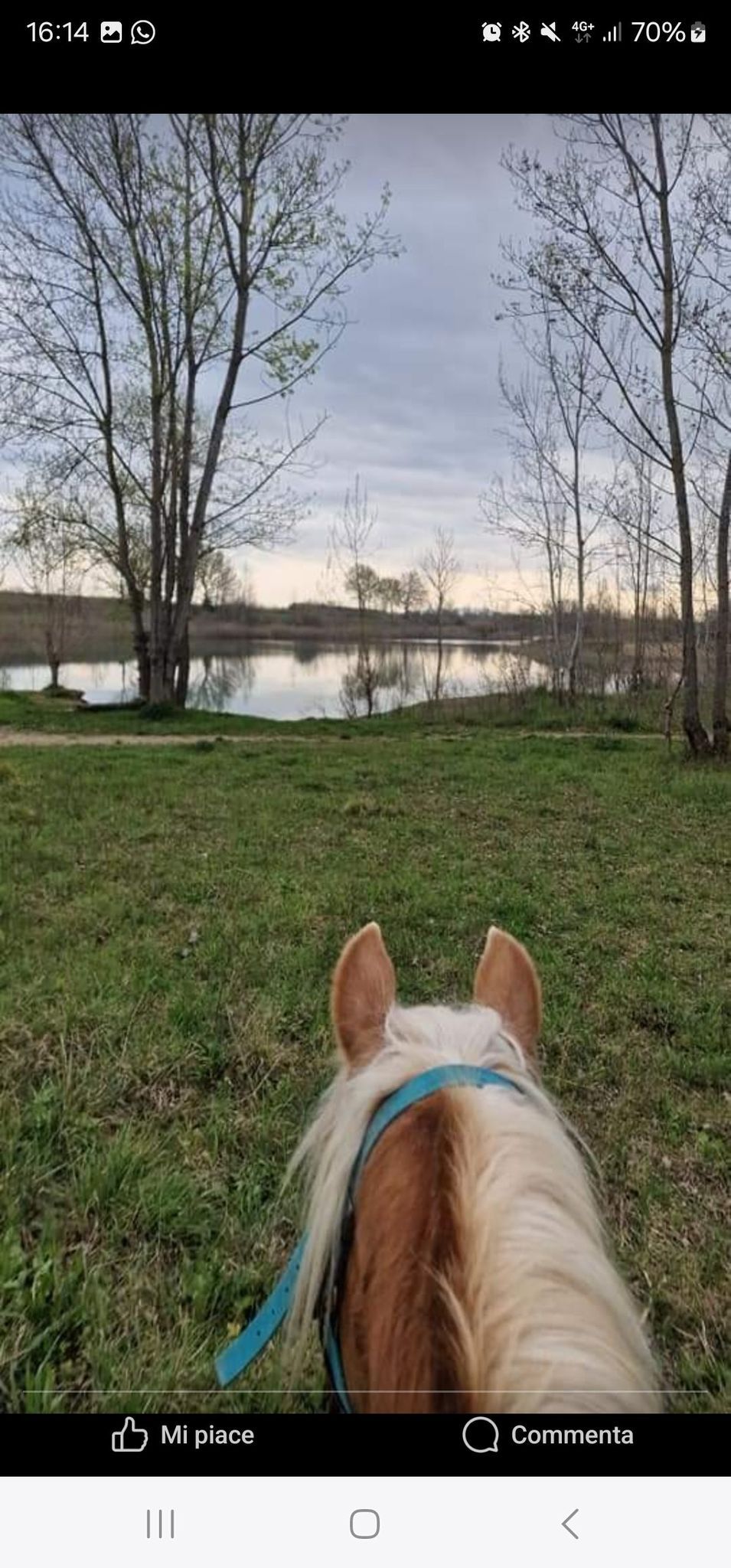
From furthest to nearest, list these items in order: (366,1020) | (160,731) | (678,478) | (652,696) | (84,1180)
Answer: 1. (652,696)
2. (160,731)
3. (678,478)
4. (84,1180)
5. (366,1020)

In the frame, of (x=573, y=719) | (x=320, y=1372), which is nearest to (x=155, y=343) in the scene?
(x=320, y=1372)

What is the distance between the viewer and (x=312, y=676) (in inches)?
219

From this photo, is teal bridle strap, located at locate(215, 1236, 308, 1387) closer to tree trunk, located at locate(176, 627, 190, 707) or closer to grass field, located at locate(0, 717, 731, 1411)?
grass field, located at locate(0, 717, 731, 1411)

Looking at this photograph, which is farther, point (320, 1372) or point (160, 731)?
point (160, 731)

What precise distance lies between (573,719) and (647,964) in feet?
23.6

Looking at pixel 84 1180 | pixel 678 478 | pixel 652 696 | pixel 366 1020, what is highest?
pixel 678 478

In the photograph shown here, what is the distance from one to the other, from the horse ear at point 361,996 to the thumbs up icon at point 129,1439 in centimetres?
38

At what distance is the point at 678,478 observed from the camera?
4.51 m

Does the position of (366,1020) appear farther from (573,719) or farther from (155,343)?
(573,719)

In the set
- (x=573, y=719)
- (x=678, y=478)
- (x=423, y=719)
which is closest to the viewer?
(x=678, y=478)

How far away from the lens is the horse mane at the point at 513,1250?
44 centimetres
